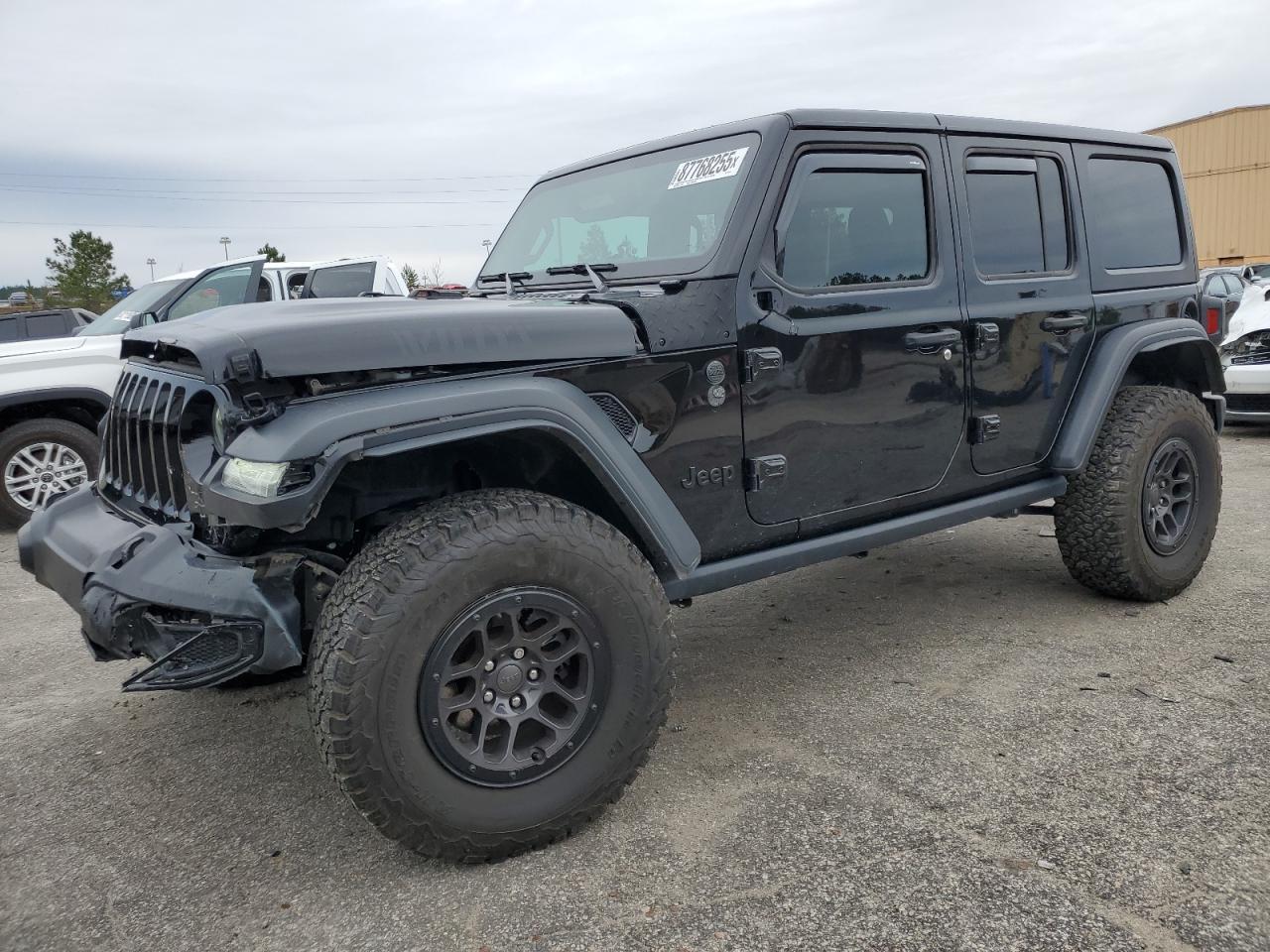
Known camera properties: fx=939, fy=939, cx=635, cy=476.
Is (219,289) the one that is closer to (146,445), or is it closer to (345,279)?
(345,279)

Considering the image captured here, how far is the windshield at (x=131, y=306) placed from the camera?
714 cm

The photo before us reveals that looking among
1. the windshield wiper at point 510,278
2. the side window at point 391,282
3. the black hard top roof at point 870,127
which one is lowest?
the windshield wiper at point 510,278

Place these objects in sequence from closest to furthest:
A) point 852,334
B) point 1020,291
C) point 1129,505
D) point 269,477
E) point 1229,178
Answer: point 269,477 → point 852,334 → point 1020,291 → point 1129,505 → point 1229,178

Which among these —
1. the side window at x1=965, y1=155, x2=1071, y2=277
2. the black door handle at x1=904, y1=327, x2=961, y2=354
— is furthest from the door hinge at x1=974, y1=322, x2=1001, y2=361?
the side window at x1=965, y1=155, x2=1071, y2=277

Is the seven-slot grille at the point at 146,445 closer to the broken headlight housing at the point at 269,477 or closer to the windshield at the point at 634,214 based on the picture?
the broken headlight housing at the point at 269,477

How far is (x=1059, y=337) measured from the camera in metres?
3.61

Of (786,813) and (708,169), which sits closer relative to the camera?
(786,813)

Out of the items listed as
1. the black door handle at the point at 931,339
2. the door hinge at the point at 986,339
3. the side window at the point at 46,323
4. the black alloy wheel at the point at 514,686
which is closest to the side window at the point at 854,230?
the black door handle at the point at 931,339

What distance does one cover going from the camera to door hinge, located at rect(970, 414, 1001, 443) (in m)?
3.38

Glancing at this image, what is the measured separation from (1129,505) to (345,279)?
6.99 metres

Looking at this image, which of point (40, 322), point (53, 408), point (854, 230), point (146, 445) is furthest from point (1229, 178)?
point (146, 445)

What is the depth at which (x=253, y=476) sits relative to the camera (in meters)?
2.09

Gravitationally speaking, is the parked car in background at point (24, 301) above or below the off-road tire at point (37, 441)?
above

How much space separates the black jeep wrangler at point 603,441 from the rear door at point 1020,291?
1 cm
